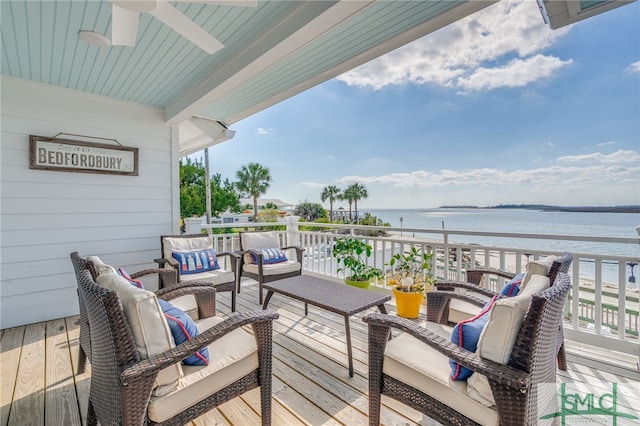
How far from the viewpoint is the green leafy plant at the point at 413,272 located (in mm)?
3086

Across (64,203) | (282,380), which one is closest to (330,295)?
(282,380)

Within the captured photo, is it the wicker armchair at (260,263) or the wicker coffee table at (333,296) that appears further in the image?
the wicker armchair at (260,263)

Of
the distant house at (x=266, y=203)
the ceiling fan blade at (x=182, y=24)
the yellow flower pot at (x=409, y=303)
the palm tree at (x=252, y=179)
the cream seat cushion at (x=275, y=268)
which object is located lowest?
the yellow flower pot at (x=409, y=303)

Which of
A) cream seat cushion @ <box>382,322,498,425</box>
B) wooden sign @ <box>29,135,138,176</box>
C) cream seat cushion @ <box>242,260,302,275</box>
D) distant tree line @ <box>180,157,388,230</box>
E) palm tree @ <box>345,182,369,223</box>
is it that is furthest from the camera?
palm tree @ <box>345,182,369,223</box>

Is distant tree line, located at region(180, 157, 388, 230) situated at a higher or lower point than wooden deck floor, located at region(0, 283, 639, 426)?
higher

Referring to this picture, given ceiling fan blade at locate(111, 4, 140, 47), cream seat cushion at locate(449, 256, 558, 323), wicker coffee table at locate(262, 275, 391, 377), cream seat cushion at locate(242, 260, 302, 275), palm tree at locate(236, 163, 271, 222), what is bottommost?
cream seat cushion at locate(242, 260, 302, 275)

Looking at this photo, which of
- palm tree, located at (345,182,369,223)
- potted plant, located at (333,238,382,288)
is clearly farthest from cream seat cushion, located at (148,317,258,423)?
palm tree, located at (345,182,369,223)

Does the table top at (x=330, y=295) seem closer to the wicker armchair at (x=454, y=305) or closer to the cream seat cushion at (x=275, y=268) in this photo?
the wicker armchair at (x=454, y=305)

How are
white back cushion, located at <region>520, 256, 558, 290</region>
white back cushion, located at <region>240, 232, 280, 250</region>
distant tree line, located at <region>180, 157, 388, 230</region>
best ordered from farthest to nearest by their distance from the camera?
distant tree line, located at <region>180, 157, 388, 230</region>
white back cushion, located at <region>240, 232, 280, 250</region>
white back cushion, located at <region>520, 256, 558, 290</region>

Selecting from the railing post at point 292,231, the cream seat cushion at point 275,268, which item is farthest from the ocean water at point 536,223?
the railing post at point 292,231

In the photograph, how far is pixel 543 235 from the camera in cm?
263

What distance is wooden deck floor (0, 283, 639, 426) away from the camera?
1.71 m

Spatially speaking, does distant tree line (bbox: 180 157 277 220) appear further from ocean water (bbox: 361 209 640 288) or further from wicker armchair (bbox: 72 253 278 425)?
wicker armchair (bbox: 72 253 278 425)

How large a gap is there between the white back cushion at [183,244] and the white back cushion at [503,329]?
3542mm
